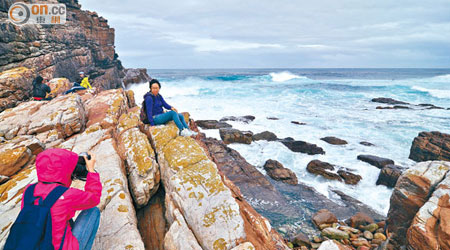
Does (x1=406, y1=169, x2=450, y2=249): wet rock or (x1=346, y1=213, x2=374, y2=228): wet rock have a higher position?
(x1=406, y1=169, x2=450, y2=249): wet rock

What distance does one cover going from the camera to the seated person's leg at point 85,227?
296cm

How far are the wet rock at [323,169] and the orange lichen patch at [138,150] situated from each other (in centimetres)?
1124

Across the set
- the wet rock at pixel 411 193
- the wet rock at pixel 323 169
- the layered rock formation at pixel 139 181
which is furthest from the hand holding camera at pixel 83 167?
the wet rock at pixel 323 169

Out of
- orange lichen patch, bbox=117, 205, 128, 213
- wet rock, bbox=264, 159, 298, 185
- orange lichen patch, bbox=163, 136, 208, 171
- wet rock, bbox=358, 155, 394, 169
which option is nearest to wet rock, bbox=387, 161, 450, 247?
orange lichen patch, bbox=163, 136, 208, 171

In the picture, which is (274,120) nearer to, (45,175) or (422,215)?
(422,215)

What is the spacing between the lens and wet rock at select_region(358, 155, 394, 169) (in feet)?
45.8

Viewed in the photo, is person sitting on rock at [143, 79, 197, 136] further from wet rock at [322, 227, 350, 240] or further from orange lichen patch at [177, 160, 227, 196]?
wet rock at [322, 227, 350, 240]

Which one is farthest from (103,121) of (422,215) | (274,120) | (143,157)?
(274,120)

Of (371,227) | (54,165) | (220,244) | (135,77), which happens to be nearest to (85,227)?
(54,165)

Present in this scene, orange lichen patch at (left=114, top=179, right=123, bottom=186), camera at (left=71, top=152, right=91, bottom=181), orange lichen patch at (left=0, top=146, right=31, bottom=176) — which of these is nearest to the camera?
camera at (left=71, top=152, right=91, bottom=181)

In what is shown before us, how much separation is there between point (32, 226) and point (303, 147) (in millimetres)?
16989

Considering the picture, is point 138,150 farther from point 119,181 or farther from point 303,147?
point 303,147

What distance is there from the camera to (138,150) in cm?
608

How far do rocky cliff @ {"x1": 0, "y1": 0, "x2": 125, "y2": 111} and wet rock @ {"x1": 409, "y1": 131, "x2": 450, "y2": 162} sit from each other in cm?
2540
